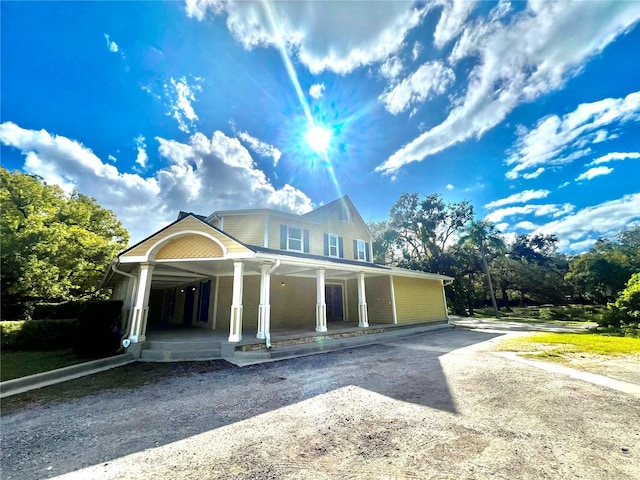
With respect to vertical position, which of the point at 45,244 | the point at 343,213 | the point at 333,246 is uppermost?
the point at 343,213

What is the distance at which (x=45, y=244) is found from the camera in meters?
14.6

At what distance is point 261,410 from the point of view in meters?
4.09

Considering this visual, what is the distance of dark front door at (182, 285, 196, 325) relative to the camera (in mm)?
14016

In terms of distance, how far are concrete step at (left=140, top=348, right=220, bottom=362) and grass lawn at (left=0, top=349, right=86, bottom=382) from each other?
66.5 inches

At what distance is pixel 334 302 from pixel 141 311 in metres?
9.75

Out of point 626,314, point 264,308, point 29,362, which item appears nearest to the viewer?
point 29,362

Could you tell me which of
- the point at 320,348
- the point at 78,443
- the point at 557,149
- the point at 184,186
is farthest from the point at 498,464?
the point at 557,149

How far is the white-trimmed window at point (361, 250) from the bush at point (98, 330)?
41.9 feet

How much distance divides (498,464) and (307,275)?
35.4ft

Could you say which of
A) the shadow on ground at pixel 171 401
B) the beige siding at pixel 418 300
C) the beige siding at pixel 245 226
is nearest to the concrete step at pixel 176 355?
the shadow on ground at pixel 171 401

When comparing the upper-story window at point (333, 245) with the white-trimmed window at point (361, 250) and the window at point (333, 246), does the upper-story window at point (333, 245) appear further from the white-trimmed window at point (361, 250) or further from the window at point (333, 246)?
the white-trimmed window at point (361, 250)

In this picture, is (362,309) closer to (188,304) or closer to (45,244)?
(188,304)

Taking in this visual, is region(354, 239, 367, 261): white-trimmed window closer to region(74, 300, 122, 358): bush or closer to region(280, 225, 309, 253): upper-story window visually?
region(280, 225, 309, 253): upper-story window

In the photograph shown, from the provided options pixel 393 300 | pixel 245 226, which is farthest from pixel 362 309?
pixel 245 226
